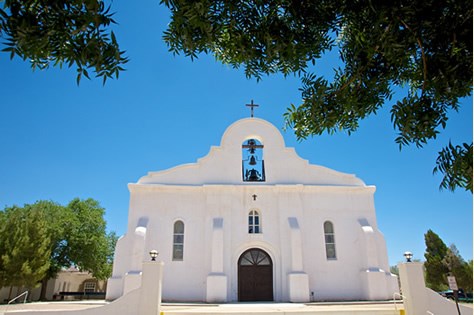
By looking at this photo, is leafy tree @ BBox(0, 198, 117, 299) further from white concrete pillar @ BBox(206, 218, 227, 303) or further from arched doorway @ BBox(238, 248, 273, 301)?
arched doorway @ BBox(238, 248, 273, 301)

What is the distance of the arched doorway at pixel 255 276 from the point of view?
17.5m

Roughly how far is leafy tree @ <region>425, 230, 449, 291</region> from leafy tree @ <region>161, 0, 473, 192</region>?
1238 inches

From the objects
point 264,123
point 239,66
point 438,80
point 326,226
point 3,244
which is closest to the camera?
point 438,80

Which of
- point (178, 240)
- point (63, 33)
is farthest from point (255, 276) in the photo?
point (63, 33)

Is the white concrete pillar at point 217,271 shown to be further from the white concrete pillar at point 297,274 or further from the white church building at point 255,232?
the white concrete pillar at point 297,274

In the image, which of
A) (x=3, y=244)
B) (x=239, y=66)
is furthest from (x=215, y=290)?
(x=3, y=244)

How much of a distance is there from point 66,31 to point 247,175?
17.6 meters

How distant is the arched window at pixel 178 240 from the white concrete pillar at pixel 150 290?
793 centimetres

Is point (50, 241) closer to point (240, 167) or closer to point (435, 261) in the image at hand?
point (240, 167)

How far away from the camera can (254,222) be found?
18.8m

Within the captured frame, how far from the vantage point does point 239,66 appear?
5.10m

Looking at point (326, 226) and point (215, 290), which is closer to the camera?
point (215, 290)

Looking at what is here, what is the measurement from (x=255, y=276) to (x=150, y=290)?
8.92 m

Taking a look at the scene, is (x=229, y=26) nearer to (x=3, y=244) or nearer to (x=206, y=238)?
(x=206, y=238)
